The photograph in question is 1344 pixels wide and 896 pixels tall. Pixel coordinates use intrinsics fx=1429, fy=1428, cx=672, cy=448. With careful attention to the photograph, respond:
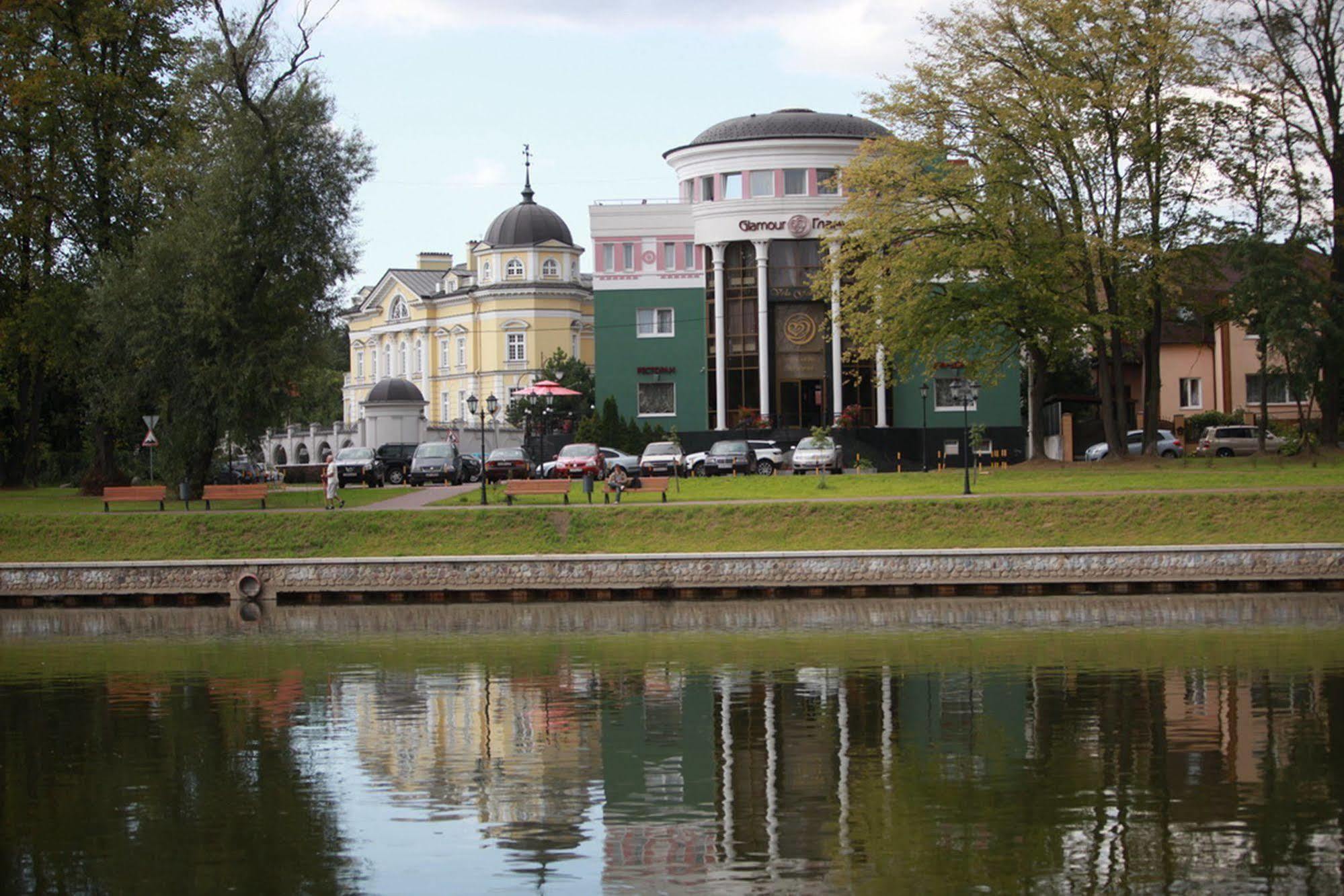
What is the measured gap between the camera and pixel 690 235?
2606 inches

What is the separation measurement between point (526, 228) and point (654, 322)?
34.7 m

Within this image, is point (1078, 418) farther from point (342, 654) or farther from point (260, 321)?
point (342, 654)

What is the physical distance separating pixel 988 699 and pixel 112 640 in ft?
58.1

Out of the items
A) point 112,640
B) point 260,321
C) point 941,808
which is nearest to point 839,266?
point 260,321

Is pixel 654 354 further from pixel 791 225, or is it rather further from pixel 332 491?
pixel 332 491

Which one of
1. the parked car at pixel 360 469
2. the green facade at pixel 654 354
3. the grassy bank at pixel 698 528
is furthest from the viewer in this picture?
the green facade at pixel 654 354

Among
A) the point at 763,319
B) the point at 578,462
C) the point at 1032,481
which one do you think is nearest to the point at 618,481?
the point at 578,462

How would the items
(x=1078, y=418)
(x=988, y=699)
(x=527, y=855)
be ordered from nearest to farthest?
1. (x=527, y=855)
2. (x=988, y=699)
3. (x=1078, y=418)

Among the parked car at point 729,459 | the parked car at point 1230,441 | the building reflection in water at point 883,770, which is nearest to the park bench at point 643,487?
the parked car at point 729,459

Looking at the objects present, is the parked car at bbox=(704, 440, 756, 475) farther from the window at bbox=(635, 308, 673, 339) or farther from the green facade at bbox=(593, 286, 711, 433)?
the window at bbox=(635, 308, 673, 339)

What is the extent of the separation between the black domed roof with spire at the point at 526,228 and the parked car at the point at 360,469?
43877mm

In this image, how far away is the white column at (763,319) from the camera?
208 ft

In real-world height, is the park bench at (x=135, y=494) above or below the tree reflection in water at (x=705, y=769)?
above

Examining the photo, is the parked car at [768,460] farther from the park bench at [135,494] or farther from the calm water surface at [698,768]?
the calm water surface at [698,768]
